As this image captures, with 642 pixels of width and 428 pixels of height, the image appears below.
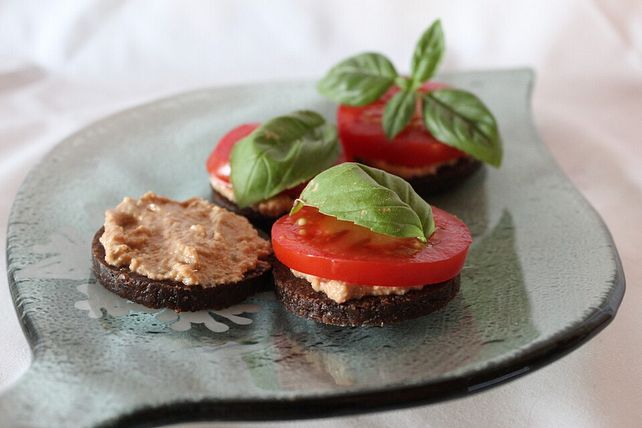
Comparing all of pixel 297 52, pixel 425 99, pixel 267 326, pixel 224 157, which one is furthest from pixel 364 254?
pixel 297 52

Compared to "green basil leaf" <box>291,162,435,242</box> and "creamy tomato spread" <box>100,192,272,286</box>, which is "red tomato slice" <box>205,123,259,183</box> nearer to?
"creamy tomato spread" <box>100,192,272,286</box>

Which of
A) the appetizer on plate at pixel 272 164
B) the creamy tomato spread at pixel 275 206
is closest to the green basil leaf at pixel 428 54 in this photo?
the appetizer on plate at pixel 272 164

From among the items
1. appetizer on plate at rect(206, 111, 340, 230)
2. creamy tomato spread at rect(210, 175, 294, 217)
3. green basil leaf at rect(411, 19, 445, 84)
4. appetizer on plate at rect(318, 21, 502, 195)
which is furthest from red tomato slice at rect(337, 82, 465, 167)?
creamy tomato spread at rect(210, 175, 294, 217)

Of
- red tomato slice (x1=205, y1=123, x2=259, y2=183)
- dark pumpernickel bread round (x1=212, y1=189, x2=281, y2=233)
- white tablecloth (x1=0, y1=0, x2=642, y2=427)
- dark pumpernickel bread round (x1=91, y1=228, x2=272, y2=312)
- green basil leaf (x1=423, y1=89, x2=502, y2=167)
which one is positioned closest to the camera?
dark pumpernickel bread round (x1=91, y1=228, x2=272, y2=312)

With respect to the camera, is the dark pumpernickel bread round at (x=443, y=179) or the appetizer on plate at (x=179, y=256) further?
the dark pumpernickel bread round at (x=443, y=179)

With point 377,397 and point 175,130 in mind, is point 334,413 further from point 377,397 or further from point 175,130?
point 175,130

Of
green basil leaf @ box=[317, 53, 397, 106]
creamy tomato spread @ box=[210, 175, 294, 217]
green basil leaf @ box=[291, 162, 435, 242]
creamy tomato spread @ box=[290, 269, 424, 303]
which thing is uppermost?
green basil leaf @ box=[291, 162, 435, 242]

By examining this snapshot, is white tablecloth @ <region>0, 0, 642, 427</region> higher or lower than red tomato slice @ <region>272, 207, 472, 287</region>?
lower

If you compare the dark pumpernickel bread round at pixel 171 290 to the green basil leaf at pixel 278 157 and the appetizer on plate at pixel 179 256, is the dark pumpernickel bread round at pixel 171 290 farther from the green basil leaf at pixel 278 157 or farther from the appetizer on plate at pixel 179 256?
the green basil leaf at pixel 278 157
